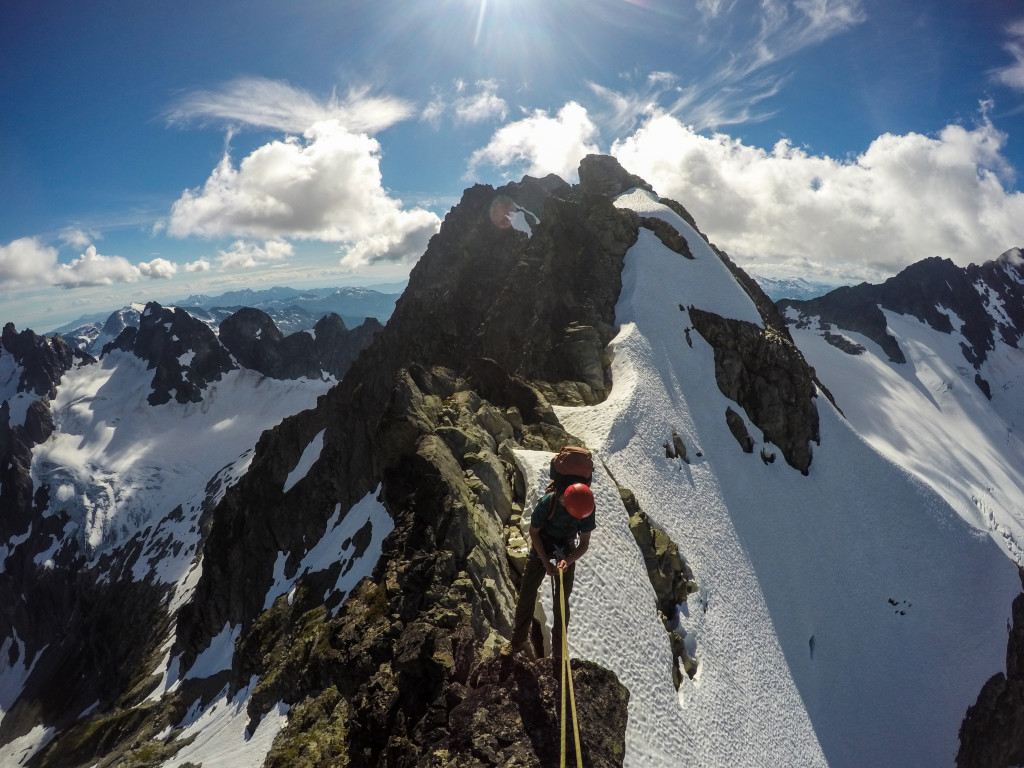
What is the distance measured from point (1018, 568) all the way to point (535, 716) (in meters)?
47.6

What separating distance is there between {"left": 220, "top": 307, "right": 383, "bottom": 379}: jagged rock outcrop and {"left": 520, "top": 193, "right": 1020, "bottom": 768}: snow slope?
16648 centimetres

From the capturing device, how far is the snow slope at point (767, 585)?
52.9 feet

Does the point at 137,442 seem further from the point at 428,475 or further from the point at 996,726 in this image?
the point at 996,726

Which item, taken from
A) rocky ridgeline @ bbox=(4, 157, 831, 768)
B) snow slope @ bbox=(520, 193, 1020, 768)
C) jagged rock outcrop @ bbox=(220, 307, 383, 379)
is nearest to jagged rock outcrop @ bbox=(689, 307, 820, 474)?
rocky ridgeline @ bbox=(4, 157, 831, 768)

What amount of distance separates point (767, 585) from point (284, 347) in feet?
650

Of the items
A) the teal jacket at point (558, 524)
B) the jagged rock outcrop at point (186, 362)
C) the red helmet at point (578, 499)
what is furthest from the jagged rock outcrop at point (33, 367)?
the red helmet at point (578, 499)

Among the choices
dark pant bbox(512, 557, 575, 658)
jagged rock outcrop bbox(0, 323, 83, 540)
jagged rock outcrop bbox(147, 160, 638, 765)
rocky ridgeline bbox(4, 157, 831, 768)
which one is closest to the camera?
dark pant bbox(512, 557, 575, 658)

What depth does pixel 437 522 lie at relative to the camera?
14828 mm

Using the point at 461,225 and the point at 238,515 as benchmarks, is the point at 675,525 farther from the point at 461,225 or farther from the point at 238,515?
the point at 461,225

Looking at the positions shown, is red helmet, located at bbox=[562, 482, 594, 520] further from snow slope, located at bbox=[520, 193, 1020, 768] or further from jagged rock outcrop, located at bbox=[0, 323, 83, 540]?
jagged rock outcrop, located at bbox=[0, 323, 83, 540]

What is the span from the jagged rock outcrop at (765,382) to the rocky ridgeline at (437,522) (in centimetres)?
20

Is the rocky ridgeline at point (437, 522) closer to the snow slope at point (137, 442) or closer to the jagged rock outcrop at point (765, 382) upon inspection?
the jagged rock outcrop at point (765, 382)

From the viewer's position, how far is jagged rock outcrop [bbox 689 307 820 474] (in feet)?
128

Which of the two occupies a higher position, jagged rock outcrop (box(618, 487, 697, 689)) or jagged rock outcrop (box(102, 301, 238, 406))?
jagged rock outcrop (box(102, 301, 238, 406))
